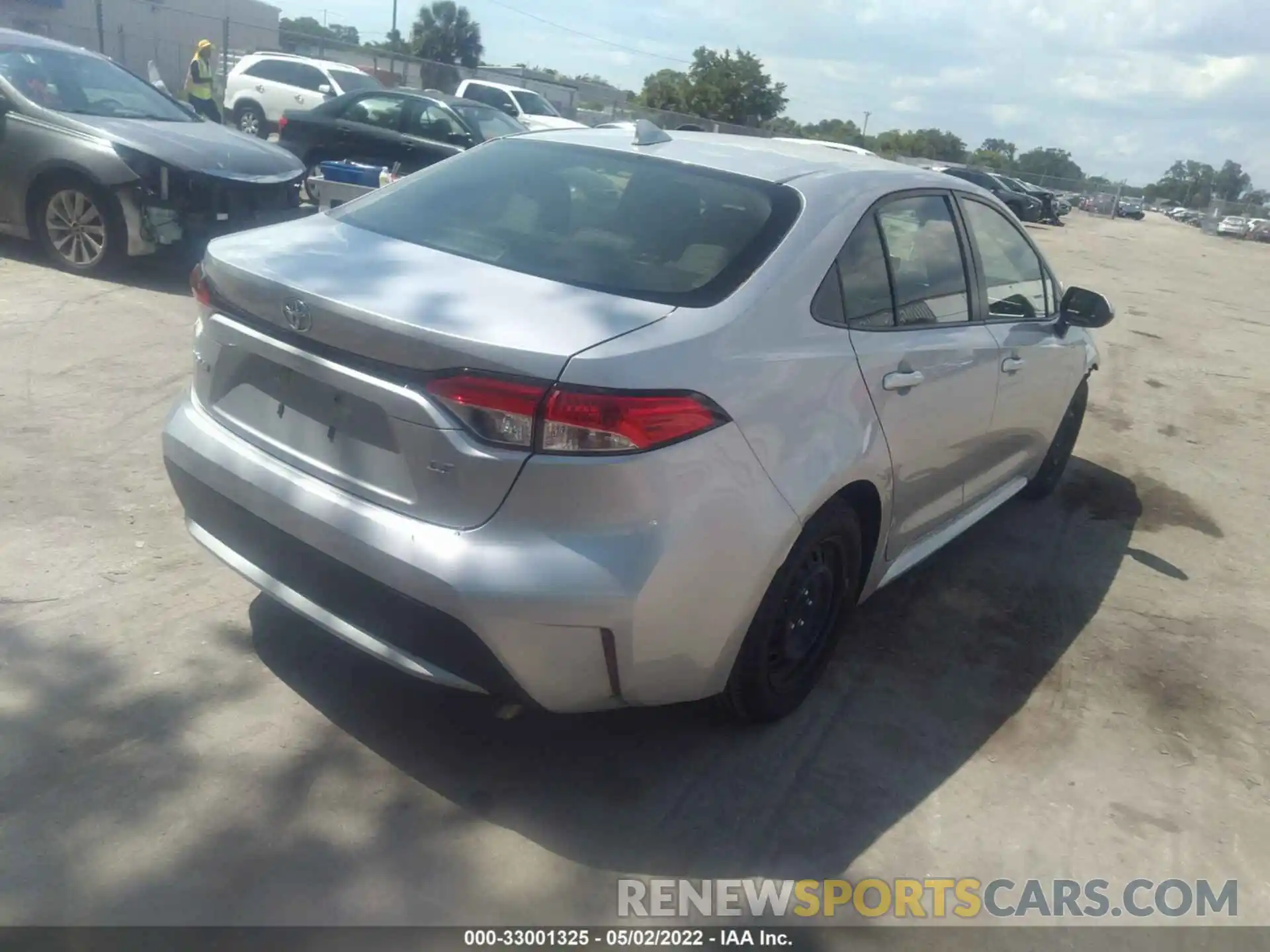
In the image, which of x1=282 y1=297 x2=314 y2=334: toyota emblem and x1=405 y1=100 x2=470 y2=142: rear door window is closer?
x1=282 y1=297 x2=314 y2=334: toyota emblem

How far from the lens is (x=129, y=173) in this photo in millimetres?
7695

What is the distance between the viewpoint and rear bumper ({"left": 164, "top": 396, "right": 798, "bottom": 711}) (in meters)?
2.59

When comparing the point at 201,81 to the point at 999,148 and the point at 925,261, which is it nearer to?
the point at 925,261

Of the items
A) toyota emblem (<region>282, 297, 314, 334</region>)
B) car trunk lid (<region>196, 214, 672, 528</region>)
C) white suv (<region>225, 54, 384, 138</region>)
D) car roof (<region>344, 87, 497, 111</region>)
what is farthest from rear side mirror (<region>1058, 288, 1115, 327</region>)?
white suv (<region>225, 54, 384, 138</region>)

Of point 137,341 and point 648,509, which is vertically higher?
point 648,509

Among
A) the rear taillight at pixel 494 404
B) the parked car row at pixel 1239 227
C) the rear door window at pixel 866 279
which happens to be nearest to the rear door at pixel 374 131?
the rear door window at pixel 866 279

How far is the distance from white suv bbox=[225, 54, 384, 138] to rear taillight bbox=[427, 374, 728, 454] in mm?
20547

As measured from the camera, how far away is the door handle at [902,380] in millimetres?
3434

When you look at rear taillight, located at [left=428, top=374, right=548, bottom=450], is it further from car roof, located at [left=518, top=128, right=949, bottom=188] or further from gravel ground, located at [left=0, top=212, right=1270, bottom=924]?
car roof, located at [left=518, top=128, right=949, bottom=188]

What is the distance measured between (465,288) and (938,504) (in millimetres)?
2120

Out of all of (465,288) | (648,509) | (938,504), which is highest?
(465,288)

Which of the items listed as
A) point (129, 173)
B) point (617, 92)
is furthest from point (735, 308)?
point (617, 92)

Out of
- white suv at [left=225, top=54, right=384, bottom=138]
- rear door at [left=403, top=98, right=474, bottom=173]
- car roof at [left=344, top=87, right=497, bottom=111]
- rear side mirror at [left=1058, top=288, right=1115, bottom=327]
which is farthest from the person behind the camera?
white suv at [left=225, top=54, right=384, bottom=138]

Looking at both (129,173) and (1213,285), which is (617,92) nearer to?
(1213,285)
